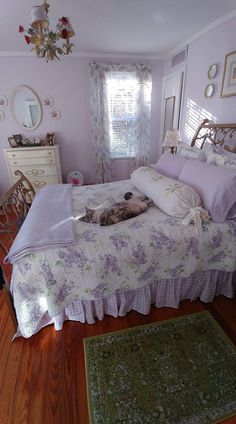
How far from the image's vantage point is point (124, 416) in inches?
41.9

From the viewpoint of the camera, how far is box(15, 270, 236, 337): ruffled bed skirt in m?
1.50

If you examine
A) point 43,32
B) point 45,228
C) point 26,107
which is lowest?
point 45,228

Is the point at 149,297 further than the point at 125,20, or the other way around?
the point at 125,20

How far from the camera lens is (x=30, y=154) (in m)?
3.38

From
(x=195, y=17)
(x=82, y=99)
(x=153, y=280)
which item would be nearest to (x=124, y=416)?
(x=153, y=280)

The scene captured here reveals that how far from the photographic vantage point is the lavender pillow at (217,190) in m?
1.50

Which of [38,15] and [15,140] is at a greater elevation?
[38,15]

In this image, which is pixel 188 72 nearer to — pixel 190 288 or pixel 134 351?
pixel 190 288

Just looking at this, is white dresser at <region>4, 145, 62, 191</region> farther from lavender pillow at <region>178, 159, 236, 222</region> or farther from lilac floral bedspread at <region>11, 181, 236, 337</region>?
lavender pillow at <region>178, 159, 236, 222</region>

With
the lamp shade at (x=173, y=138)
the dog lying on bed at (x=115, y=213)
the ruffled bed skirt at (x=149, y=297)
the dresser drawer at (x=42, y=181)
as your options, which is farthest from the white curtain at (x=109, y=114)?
the ruffled bed skirt at (x=149, y=297)

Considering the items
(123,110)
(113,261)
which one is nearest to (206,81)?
(123,110)

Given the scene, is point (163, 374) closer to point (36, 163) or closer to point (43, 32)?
point (43, 32)

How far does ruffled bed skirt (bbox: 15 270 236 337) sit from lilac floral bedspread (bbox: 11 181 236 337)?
0.11m

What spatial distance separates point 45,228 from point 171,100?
3110 mm
